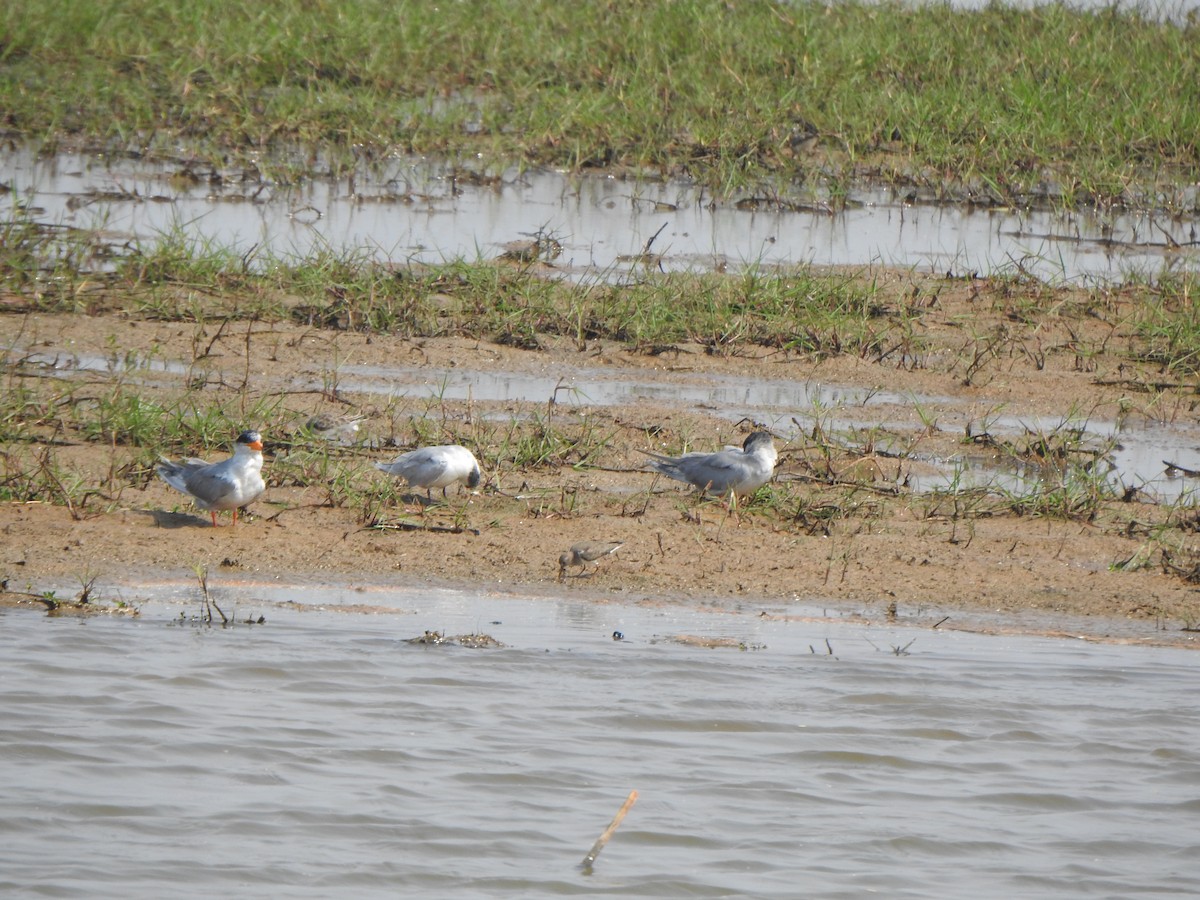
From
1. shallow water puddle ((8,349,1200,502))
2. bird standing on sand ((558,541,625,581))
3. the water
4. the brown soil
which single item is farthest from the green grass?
the water

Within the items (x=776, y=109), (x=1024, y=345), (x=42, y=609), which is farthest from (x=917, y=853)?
(x=776, y=109)

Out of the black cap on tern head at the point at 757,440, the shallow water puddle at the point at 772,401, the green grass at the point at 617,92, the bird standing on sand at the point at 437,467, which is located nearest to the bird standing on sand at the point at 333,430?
the shallow water puddle at the point at 772,401

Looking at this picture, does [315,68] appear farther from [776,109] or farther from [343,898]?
[343,898]

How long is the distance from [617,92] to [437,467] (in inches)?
336

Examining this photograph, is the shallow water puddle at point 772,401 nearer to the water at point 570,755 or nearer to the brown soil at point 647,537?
the brown soil at point 647,537

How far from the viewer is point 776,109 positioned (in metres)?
14.1

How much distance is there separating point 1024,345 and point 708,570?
3.83 meters

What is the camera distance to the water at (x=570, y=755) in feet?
14.3

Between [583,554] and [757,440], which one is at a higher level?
[757,440]

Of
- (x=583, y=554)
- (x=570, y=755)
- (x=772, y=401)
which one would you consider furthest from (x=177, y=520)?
(x=772, y=401)

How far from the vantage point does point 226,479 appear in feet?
20.5

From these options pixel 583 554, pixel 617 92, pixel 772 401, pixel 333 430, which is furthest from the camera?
pixel 617 92

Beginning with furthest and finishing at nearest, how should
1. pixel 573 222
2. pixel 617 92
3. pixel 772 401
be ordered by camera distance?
pixel 617 92, pixel 573 222, pixel 772 401

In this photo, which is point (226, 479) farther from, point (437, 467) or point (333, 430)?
point (333, 430)
